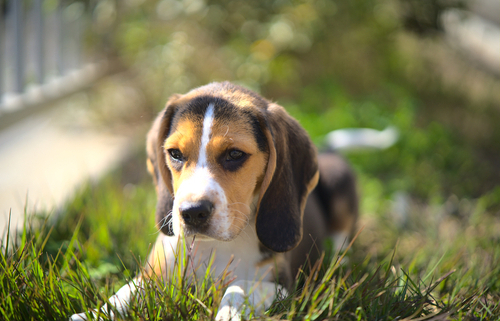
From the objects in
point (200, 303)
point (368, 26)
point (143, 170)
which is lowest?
point (143, 170)

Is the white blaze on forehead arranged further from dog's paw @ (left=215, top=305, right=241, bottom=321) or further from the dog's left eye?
dog's paw @ (left=215, top=305, right=241, bottom=321)

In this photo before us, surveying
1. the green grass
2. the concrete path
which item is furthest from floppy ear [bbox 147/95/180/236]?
the concrete path

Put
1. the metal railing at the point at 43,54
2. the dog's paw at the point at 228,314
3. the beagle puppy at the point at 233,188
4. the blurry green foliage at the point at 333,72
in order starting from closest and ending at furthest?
the dog's paw at the point at 228,314, the beagle puppy at the point at 233,188, the metal railing at the point at 43,54, the blurry green foliage at the point at 333,72

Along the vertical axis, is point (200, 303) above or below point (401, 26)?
below

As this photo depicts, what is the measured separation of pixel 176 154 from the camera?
2.28 meters

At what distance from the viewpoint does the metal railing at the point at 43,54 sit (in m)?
5.20

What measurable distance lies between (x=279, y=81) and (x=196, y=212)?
15.6 ft

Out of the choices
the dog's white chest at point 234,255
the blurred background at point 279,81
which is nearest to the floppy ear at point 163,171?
the dog's white chest at point 234,255

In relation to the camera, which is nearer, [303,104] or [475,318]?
[475,318]

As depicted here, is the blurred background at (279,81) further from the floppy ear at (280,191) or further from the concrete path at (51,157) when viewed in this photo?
the floppy ear at (280,191)

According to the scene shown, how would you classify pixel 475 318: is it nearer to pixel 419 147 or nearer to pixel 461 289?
pixel 461 289

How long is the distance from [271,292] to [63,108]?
20.6 feet

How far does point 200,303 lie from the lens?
1.93 m

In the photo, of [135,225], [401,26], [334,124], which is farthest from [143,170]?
[401,26]
